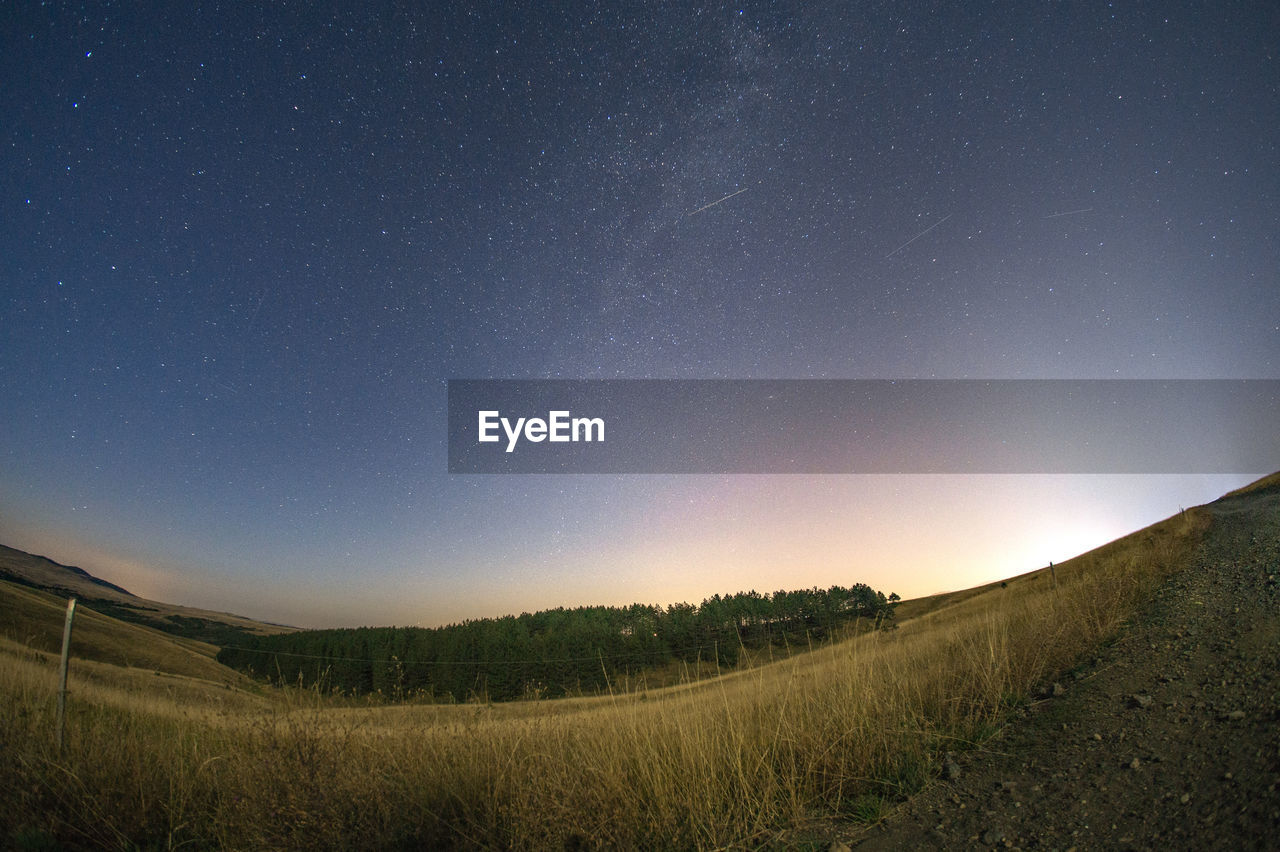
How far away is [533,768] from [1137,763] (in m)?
4.38

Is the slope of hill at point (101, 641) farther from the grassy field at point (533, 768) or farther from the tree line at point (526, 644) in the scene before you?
the grassy field at point (533, 768)

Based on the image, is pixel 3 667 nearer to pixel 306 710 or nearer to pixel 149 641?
pixel 306 710

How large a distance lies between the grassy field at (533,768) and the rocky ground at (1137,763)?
0.29 metres

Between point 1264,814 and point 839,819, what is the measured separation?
A: 2.32m

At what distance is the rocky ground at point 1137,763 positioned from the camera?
3299mm

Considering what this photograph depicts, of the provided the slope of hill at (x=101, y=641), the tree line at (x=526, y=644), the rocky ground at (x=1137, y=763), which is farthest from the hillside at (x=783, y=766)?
the slope of hill at (x=101, y=641)

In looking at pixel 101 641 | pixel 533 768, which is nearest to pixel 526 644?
pixel 101 641

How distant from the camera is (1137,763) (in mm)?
3973

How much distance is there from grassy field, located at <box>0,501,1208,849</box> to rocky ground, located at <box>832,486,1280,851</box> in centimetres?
29

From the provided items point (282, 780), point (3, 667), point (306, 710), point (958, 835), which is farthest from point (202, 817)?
point (3, 667)

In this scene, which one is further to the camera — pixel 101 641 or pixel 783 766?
pixel 101 641

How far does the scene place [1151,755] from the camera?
13.3 ft

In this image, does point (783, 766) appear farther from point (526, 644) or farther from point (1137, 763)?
point (526, 644)

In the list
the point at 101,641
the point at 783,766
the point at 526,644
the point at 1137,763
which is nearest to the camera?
the point at 1137,763
